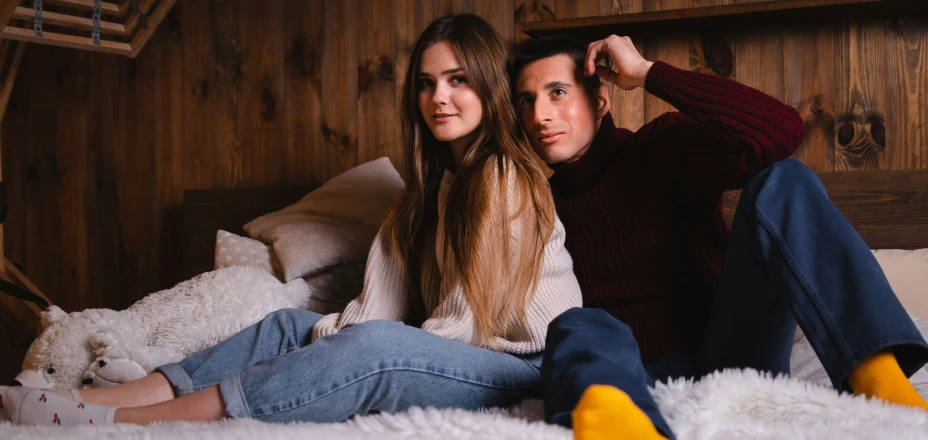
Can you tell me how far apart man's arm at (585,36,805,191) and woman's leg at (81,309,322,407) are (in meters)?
0.77

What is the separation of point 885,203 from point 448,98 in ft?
3.73

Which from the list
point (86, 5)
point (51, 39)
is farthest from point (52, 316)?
point (86, 5)

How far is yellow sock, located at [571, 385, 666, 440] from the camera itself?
712 mm

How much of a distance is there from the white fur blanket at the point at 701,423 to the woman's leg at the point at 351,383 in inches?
4.2

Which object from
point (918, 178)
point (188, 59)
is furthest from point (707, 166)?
point (188, 59)

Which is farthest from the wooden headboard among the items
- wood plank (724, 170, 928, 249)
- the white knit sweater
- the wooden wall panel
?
the white knit sweater

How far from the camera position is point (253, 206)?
2.31 metres

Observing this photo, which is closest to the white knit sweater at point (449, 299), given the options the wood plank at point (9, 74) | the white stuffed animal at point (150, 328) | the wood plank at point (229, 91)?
the white stuffed animal at point (150, 328)

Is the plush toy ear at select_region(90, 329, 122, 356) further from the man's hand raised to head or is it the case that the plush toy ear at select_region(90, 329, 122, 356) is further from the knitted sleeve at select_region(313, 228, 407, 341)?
the man's hand raised to head

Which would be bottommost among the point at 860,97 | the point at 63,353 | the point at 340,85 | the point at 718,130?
the point at 63,353

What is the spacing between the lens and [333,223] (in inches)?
74.0

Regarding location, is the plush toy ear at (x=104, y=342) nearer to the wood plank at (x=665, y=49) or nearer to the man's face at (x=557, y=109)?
the man's face at (x=557, y=109)

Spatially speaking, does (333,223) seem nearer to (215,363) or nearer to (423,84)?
(423,84)

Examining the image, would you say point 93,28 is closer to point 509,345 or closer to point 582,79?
point 582,79
